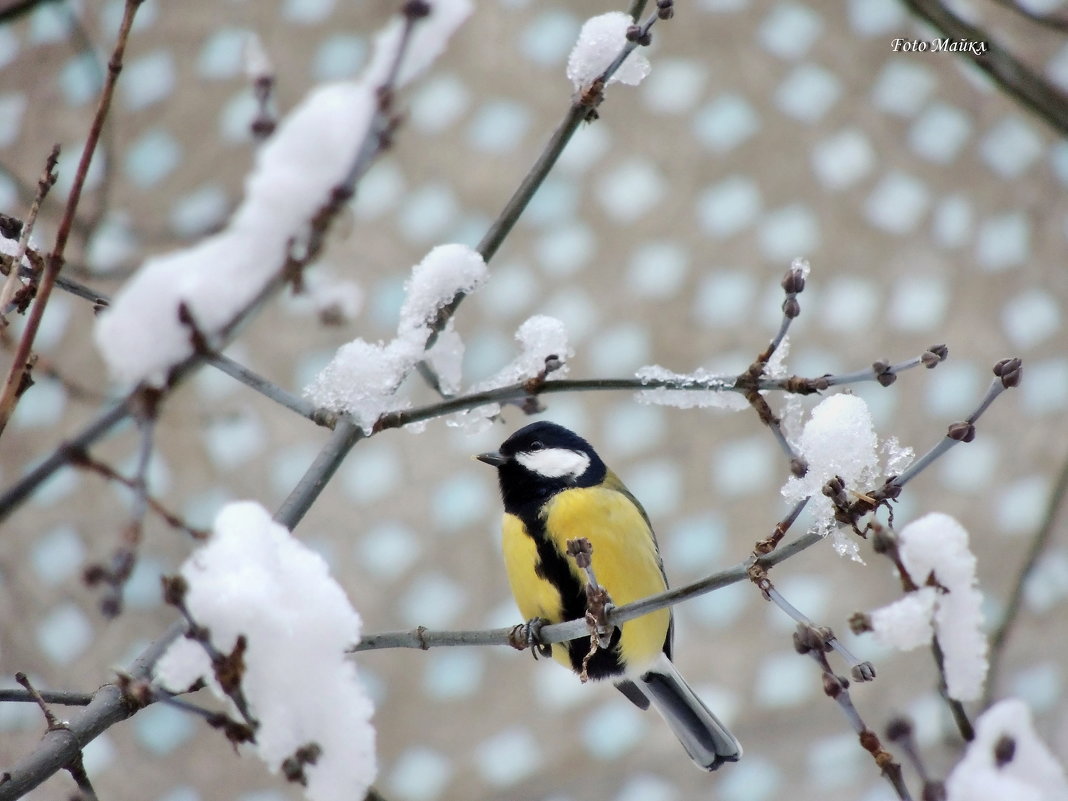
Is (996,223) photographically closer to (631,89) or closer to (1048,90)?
(1048,90)

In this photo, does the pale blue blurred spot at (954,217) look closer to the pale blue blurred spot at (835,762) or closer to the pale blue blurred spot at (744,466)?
the pale blue blurred spot at (744,466)

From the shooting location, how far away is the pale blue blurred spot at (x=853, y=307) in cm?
207

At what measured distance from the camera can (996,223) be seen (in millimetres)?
2062

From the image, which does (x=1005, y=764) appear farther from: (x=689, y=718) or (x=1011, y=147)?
(x=1011, y=147)

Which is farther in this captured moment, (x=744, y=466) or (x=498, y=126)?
(x=744, y=466)

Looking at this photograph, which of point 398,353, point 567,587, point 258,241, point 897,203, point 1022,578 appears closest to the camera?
point 258,241

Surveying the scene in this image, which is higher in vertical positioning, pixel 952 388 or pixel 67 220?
pixel 952 388

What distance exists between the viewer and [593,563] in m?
1.34

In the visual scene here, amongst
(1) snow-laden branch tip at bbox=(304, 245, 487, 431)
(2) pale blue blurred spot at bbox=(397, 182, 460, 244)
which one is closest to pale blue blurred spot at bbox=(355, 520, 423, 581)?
(2) pale blue blurred spot at bbox=(397, 182, 460, 244)

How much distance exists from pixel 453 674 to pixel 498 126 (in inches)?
42.7

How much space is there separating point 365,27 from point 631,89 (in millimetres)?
526

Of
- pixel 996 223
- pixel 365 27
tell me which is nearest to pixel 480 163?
pixel 365 27

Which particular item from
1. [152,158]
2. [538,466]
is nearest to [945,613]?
[538,466]

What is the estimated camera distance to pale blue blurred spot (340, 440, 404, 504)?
2.04 meters
